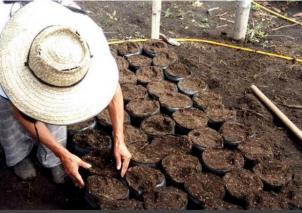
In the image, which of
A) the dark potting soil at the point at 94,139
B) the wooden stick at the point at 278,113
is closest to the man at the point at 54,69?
the dark potting soil at the point at 94,139

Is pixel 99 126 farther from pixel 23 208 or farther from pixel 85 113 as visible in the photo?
pixel 85 113

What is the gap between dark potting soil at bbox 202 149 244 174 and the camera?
2762mm

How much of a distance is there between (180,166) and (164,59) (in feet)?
4.61

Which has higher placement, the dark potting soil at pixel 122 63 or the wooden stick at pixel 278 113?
the dark potting soil at pixel 122 63

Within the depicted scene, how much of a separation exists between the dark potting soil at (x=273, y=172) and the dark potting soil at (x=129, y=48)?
1.73m

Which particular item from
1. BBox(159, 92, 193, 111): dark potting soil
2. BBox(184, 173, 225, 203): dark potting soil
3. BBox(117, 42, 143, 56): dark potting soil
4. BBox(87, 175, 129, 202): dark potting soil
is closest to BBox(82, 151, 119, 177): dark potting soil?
BBox(87, 175, 129, 202): dark potting soil

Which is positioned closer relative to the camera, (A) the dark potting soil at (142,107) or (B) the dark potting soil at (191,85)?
(A) the dark potting soil at (142,107)

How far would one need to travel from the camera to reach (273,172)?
2.78 meters

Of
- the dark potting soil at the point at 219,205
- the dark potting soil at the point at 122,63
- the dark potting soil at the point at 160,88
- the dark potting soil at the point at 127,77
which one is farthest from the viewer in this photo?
the dark potting soil at the point at 122,63

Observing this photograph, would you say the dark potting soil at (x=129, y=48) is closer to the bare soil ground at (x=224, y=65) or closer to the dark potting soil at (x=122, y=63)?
the dark potting soil at (x=122, y=63)

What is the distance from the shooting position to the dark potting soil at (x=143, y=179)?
2.61m

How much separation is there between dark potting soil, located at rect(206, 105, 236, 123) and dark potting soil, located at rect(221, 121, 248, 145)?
2.2 inches

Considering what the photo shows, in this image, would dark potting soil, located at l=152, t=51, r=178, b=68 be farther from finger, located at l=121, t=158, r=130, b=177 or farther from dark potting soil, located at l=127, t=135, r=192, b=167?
finger, located at l=121, t=158, r=130, b=177

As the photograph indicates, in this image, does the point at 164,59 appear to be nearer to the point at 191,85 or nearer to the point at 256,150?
the point at 191,85
